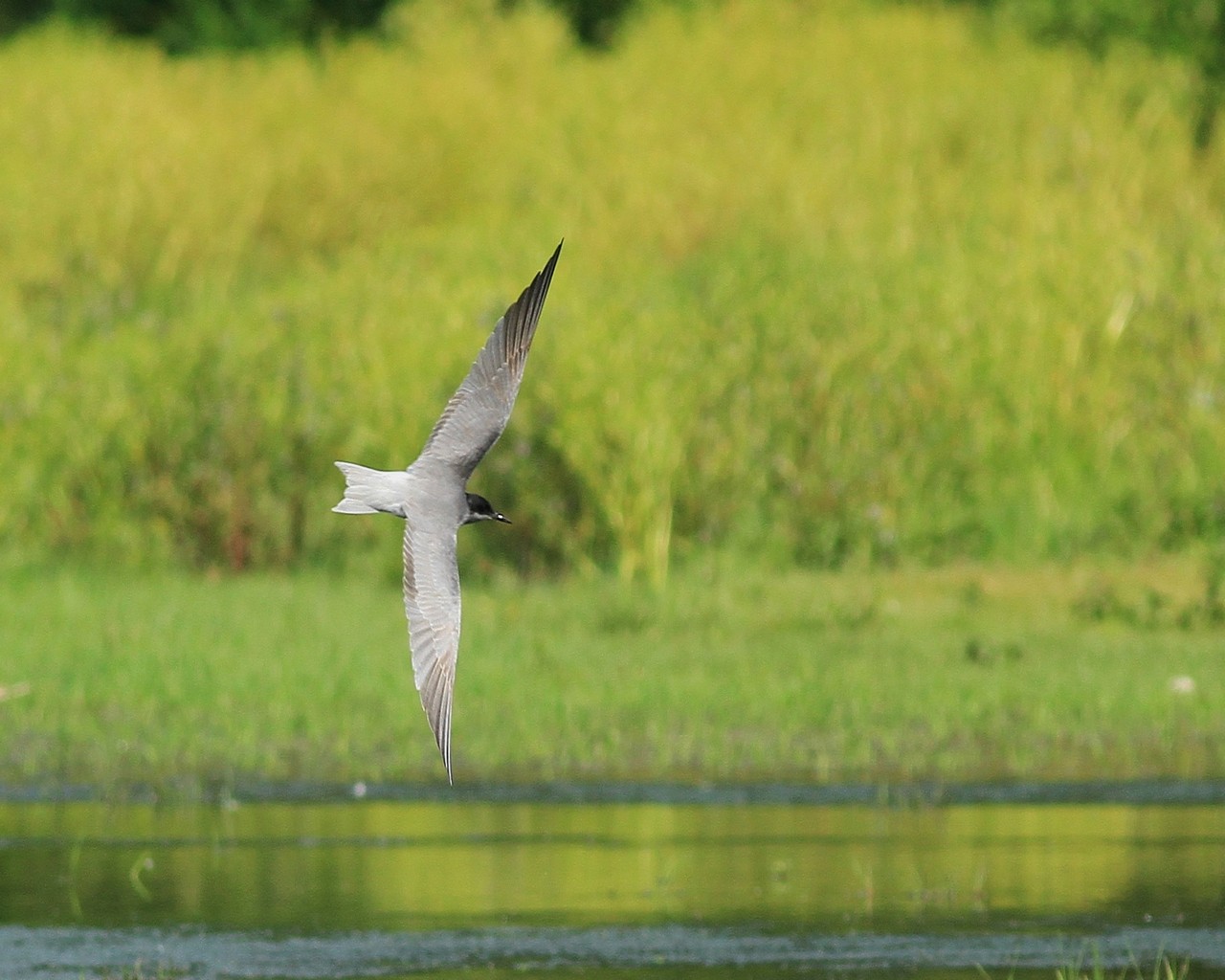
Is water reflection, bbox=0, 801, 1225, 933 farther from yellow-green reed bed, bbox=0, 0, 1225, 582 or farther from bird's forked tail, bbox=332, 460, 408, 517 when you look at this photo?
yellow-green reed bed, bbox=0, 0, 1225, 582

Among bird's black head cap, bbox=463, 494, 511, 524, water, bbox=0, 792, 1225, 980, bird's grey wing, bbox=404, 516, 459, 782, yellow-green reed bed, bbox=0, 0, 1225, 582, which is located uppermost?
yellow-green reed bed, bbox=0, 0, 1225, 582

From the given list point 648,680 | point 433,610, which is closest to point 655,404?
point 648,680

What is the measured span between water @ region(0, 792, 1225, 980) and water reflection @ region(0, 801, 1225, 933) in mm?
13

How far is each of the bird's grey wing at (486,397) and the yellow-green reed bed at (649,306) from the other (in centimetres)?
739

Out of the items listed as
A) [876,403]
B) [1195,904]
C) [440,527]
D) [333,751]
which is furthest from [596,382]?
[440,527]

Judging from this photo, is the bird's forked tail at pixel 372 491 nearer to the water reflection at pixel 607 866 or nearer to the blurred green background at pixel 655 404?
the water reflection at pixel 607 866

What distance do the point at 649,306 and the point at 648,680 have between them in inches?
207

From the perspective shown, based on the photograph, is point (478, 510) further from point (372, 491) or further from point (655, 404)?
point (655, 404)

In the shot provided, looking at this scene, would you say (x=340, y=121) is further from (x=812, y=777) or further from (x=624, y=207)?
(x=812, y=777)

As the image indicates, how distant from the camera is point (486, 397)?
21.0 feet

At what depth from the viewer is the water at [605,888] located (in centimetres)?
739

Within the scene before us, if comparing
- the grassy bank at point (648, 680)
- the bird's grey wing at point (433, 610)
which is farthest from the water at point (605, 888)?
the bird's grey wing at point (433, 610)

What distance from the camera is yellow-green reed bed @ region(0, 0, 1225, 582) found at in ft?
48.1

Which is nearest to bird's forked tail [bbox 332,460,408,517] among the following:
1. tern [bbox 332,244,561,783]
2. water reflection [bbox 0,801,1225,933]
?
tern [bbox 332,244,561,783]
